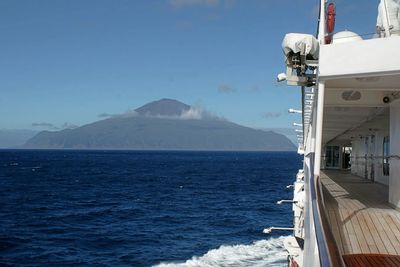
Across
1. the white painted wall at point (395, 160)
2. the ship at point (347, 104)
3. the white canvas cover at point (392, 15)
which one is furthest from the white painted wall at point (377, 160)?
the white canvas cover at point (392, 15)

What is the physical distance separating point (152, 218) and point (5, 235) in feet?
37.6

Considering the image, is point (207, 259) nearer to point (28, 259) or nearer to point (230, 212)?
point (28, 259)

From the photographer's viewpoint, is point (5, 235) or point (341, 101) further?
point (5, 235)

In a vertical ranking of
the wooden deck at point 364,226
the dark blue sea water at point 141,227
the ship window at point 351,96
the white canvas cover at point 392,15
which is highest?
the white canvas cover at point 392,15

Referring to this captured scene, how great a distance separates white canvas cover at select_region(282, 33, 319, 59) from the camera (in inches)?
332

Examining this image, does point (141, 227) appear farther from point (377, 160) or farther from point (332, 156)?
point (377, 160)

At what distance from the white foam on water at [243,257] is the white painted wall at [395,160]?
43.8 ft

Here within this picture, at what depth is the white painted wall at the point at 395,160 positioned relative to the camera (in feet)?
33.2

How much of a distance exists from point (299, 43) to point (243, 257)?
18.2m

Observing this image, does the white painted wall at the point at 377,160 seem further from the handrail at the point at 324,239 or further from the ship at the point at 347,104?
the handrail at the point at 324,239

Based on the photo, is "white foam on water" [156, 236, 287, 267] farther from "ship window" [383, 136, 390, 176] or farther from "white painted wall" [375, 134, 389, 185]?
"ship window" [383, 136, 390, 176]

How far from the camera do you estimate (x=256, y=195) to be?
179ft

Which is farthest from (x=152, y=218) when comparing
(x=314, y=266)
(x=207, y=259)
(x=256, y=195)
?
(x=314, y=266)

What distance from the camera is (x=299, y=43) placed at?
847 centimetres
